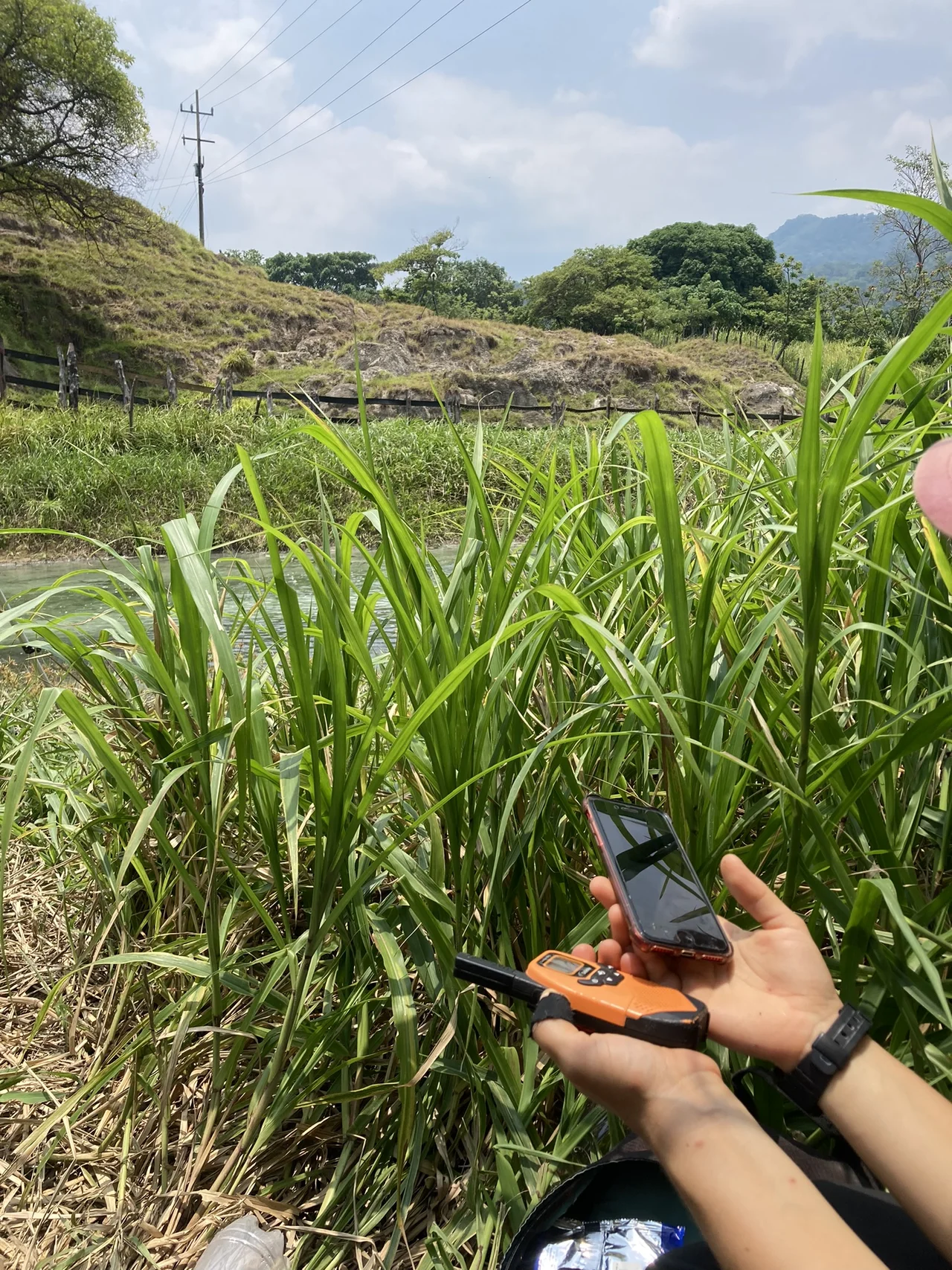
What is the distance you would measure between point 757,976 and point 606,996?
0.52 ft

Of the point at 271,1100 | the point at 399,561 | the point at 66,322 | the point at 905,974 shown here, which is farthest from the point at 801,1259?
the point at 66,322

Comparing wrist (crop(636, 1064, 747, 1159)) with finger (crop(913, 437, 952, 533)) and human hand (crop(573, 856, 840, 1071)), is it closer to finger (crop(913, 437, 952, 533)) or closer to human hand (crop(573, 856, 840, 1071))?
human hand (crop(573, 856, 840, 1071))

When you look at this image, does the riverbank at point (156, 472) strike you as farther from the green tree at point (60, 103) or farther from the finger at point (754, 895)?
the green tree at point (60, 103)

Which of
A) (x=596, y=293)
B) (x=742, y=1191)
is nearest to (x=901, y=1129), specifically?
(x=742, y=1191)

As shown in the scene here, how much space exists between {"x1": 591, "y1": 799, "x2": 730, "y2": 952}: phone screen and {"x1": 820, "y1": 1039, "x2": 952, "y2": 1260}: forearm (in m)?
0.12

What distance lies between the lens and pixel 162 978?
0.95 metres

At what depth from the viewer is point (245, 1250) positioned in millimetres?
741

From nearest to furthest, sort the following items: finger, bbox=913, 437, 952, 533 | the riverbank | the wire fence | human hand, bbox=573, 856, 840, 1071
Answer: finger, bbox=913, 437, 952, 533
human hand, bbox=573, 856, 840, 1071
the riverbank
the wire fence

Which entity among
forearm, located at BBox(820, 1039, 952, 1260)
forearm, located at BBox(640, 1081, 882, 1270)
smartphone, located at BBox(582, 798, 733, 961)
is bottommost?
forearm, located at BBox(820, 1039, 952, 1260)

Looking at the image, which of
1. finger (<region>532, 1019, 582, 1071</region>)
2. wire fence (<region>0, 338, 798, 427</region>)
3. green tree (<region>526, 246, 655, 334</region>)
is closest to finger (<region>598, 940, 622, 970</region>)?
finger (<region>532, 1019, 582, 1071</region>)

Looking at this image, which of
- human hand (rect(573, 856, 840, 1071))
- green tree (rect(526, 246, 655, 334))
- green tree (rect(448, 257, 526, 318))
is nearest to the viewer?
human hand (rect(573, 856, 840, 1071))

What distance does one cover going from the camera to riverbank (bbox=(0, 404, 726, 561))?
739cm

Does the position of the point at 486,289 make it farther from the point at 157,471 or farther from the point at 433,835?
the point at 433,835

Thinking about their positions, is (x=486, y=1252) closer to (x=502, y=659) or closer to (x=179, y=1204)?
(x=179, y=1204)
